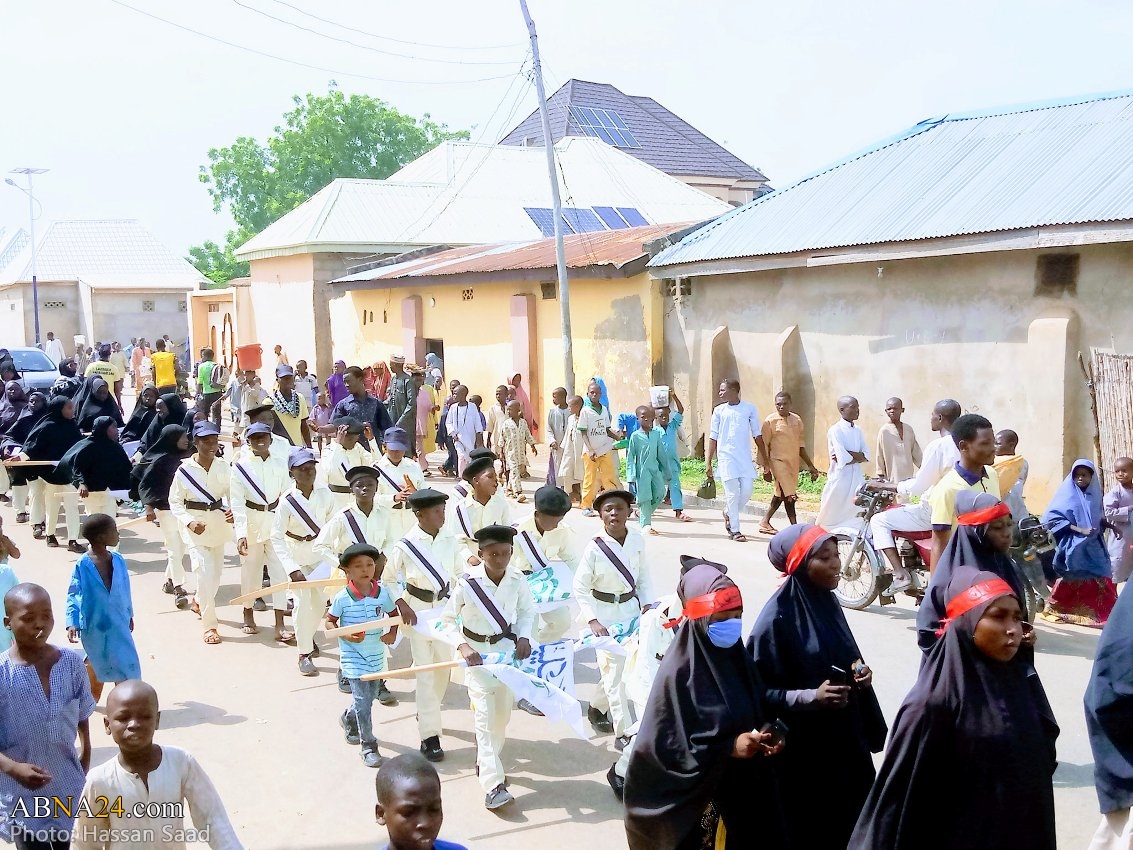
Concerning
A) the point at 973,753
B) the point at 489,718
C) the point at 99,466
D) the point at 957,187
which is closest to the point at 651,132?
the point at 957,187

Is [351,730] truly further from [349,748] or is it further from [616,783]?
[616,783]

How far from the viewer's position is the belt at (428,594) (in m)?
7.19

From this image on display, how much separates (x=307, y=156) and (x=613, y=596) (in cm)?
5667

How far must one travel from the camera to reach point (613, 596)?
6.75 meters

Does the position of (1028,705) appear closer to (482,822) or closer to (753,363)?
(482,822)

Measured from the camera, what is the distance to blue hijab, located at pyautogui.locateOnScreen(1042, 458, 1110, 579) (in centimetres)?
883

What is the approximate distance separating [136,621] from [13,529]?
5.47 metres

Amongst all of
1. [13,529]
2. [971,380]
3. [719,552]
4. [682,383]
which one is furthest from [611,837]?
[682,383]

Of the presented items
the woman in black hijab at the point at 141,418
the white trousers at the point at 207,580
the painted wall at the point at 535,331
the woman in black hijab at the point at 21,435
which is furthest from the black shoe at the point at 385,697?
the painted wall at the point at 535,331

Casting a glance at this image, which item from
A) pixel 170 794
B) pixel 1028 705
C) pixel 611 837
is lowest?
pixel 611 837

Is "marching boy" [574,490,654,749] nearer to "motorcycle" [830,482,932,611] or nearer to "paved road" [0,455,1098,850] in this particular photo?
"paved road" [0,455,1098,850]

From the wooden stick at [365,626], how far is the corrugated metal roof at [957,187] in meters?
8.80

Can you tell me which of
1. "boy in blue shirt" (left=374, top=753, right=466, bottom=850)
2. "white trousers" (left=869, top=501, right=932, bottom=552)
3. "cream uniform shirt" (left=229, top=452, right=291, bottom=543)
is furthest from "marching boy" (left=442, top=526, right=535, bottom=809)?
"white trousers" (left=869, top=501, right=932, bottom=552)

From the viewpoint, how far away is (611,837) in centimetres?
563
